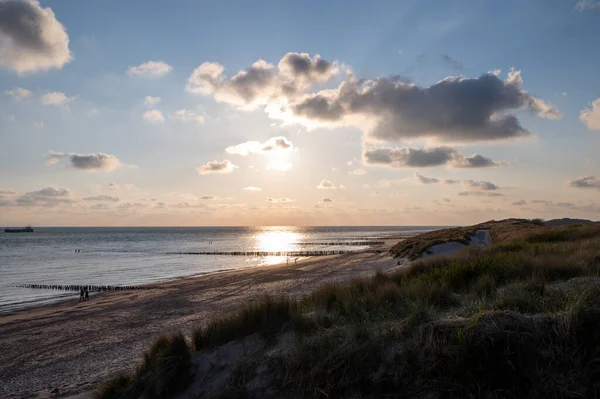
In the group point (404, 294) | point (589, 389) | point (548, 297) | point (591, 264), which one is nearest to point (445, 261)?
point (591, 264)

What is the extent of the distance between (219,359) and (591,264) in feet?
31.8

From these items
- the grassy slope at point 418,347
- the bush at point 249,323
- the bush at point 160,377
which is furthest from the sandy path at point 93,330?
the bush at point 160,377

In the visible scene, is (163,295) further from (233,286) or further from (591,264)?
(591,264)

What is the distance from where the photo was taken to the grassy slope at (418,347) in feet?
18.7

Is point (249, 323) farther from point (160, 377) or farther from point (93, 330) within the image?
point (93, 330)

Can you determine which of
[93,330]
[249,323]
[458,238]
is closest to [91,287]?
[93,330]

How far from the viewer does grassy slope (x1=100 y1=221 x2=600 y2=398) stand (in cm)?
569

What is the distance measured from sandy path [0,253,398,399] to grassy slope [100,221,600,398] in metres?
2.12

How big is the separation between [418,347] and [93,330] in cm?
1659

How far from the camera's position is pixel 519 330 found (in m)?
6.15

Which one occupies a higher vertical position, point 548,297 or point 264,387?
point 548,297

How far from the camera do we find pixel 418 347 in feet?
20.6

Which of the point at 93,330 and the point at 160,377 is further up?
the point at 160,377

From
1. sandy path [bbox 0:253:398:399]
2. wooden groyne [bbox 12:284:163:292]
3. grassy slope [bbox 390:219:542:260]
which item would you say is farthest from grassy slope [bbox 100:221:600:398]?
wooden groyne [bbox 12:284:163:292]
